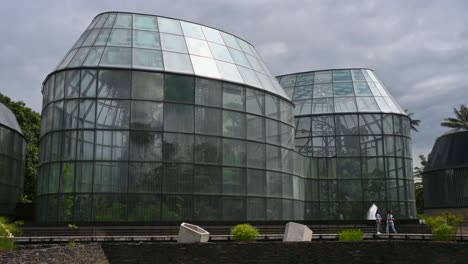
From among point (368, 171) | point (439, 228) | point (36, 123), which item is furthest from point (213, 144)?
point (36, 123)

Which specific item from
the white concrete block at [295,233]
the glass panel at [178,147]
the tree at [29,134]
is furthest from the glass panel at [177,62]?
the tree at [29,134]

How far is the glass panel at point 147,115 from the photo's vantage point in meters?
28.6

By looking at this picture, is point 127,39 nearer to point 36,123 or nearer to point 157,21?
point 157,21

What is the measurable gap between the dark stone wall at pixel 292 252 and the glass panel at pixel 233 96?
1234 centimetres

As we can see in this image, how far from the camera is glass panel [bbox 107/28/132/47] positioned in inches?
1204

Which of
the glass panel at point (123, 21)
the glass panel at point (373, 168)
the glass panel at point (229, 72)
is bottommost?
the glass panel at point (373, 168)

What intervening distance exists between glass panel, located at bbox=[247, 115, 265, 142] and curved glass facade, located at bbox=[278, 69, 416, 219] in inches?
404

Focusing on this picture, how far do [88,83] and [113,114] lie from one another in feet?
7.82

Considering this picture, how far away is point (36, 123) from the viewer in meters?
50.8

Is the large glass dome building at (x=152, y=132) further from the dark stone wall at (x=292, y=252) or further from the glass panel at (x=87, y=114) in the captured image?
the dark stone wall at (x=292, y=252)

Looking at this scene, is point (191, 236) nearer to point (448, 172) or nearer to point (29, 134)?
point (448, 172)

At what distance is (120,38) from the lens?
102 feet

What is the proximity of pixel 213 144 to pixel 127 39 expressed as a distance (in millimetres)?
8199

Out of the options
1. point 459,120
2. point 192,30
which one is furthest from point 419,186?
point 192,30
